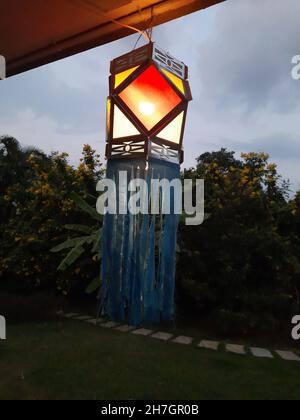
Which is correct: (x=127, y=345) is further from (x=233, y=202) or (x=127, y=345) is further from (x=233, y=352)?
(x=233, y=202)

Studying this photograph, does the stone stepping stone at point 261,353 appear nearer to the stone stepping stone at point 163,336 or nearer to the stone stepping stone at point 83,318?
the stone stepping stone at point 163,336

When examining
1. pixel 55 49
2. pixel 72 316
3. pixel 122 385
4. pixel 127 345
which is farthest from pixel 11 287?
pixel 55 49

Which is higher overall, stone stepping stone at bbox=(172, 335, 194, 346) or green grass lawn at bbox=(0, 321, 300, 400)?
green grass lawn at bbox=(0, 321, 300, 400)

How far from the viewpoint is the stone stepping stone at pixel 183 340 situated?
598cm

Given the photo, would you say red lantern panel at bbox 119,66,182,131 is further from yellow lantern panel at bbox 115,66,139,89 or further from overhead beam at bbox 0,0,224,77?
overhead beam at bbox 0,0,224,77

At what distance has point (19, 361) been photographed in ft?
15.6

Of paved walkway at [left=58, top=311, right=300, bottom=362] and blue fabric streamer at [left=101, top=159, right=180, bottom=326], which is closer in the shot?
blue fabric streamer at [left=101, top=159, right=180, bottom=326]

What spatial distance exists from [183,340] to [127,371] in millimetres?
1872

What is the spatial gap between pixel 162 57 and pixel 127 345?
5.22 m

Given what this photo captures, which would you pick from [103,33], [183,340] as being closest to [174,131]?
[103,33]

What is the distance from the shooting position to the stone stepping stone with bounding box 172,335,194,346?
5980 mm
